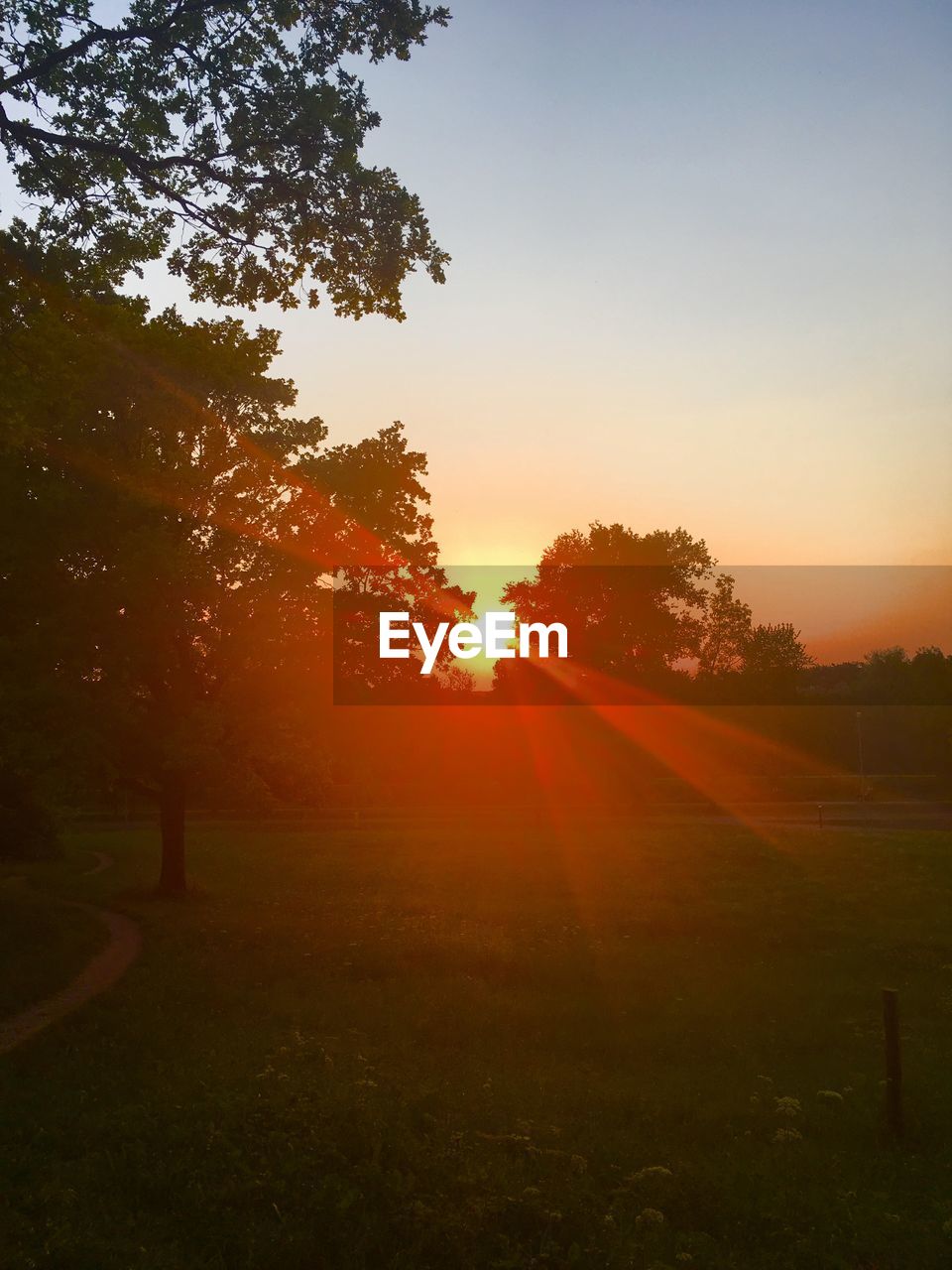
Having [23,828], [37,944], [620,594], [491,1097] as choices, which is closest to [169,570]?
[37,944]

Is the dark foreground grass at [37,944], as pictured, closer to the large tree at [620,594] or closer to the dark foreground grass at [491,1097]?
the dark foreground grass at [491,1097]

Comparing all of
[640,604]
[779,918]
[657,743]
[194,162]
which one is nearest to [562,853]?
[779,918]

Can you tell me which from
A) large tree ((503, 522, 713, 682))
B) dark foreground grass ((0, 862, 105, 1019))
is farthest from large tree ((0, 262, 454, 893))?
large tree ((503, 522, 713, 682))

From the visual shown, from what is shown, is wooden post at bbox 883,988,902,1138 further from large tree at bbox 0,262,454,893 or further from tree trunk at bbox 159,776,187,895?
tree trunk at bbox 159,776,187,895

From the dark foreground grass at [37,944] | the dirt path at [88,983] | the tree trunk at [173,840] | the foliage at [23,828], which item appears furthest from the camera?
the foliage at [23,828]

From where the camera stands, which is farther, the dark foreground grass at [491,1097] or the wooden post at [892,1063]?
the wooden post at [892,1063]

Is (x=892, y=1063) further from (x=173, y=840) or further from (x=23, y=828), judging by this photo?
(x=23, y=828)

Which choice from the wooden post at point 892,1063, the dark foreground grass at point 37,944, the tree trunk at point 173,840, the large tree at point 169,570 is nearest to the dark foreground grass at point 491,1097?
the wooden post at point 892,1063

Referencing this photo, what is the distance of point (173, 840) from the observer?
22.9 m

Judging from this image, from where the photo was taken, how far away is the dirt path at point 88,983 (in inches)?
480

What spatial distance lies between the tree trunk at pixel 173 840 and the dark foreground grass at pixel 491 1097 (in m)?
1.36

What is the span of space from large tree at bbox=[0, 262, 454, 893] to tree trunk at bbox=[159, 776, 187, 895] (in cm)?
104

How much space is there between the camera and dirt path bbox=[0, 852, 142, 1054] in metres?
12.2

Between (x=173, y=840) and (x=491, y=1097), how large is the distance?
49.4ft
